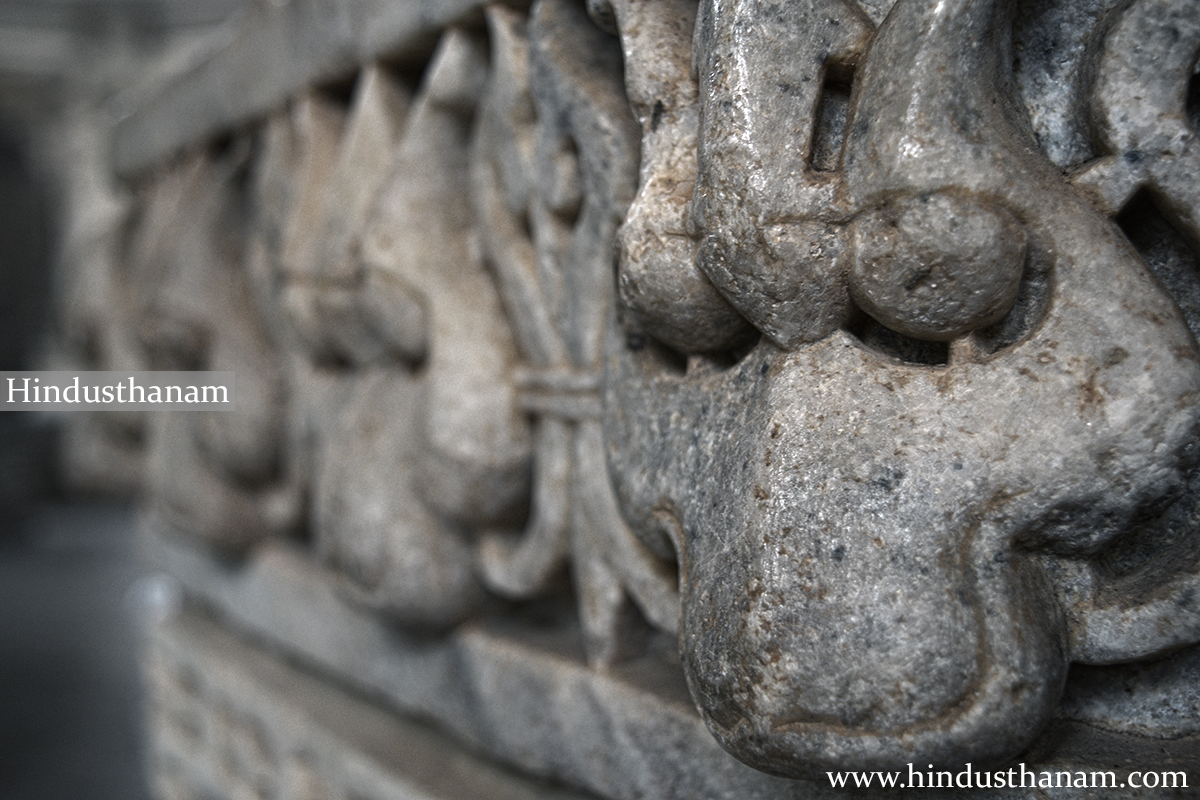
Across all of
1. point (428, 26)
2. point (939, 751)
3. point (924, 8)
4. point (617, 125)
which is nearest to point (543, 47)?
point (617, 125)

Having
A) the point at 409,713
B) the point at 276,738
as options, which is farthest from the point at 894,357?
the point at 276,738

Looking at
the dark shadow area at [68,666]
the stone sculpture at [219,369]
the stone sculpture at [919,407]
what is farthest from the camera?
the dark shadow area at [68,666]

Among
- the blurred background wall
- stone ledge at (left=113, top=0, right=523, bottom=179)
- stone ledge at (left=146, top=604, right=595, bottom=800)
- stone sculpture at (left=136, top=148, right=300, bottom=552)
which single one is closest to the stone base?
stone ledge at (left=146, top=604, right=595, bottom=800)

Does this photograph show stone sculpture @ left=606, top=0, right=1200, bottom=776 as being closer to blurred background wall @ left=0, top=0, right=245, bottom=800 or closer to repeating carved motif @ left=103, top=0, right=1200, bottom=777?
repeating carved motif @ left=103, top=0, right=1200, bottom=777

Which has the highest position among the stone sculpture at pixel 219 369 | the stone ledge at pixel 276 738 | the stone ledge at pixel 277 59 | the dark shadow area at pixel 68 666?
the stone ledge at pixel 277 59

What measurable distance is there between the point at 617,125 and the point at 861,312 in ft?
1.09

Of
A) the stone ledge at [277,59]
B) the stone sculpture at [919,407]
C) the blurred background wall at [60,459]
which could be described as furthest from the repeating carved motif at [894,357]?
the blurred background wall at [60,459]

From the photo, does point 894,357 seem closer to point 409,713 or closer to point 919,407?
point 919,407

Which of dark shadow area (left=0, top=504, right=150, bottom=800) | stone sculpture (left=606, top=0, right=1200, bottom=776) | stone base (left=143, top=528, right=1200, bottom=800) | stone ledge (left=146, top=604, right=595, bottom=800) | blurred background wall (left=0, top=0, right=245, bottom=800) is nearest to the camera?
stone sculpture (left=606, top=0, right=1200, bottom=776)

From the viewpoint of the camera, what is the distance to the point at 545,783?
119 cm

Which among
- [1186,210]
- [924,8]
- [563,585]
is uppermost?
[924,8]

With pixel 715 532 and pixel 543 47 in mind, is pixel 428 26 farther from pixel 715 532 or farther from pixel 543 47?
pixel 715 532

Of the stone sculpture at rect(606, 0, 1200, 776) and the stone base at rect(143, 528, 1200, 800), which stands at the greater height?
the stone sculpture at rect(606, 0, 1200, 776)

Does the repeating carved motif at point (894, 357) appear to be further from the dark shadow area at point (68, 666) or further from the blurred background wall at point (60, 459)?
the dark shadow area at point (68, 666)
